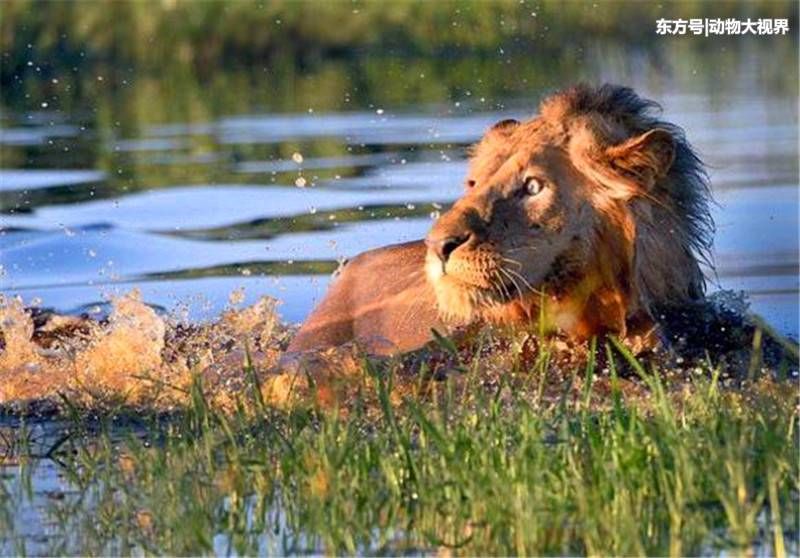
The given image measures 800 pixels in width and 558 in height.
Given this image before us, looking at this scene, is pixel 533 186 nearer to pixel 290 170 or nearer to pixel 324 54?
pixel 290 170

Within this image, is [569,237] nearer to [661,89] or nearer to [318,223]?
[318,223]

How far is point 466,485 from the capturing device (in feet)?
16.2

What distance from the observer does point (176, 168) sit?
49.5 ft

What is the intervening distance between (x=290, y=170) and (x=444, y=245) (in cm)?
834

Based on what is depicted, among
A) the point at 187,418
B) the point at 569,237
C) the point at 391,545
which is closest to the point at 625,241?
the point at 569,237

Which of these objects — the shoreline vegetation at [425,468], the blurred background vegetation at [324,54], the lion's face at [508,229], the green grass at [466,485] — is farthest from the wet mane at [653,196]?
the blurred background vegetation at [324,54]

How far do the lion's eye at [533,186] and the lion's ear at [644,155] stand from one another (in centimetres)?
26

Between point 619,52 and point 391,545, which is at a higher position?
point 619,52

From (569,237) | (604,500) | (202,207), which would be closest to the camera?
(604,500)

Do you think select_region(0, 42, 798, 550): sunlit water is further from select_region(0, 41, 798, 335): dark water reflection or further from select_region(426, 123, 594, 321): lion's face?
select_region(426, 123, 594, 321): lion's face

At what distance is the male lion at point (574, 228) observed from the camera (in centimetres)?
640

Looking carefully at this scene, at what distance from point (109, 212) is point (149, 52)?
12.1 meters

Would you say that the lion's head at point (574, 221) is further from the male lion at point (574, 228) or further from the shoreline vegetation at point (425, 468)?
the shoreline vegetation at point (425, 468)

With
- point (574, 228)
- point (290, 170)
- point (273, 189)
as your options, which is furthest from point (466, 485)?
point (290, 170)
